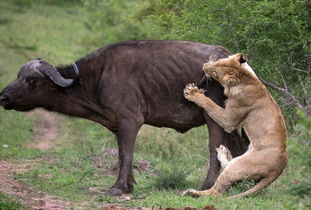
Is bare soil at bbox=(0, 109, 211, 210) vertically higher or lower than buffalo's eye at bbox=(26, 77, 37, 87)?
lower

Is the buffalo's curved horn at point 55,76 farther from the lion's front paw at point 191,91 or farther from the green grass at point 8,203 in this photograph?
the green grass at point 8,203

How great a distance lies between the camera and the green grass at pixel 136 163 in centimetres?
885

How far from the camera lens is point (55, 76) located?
35.1 feet

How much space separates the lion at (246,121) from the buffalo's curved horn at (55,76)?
1836 mm

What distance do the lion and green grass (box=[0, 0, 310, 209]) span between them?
0.26 meters

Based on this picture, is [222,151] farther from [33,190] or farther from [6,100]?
[6,100]

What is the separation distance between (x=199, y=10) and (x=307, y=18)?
1868 millimetres

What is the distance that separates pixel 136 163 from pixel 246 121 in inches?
126

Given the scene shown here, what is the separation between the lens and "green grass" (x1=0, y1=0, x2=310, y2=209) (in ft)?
29.0

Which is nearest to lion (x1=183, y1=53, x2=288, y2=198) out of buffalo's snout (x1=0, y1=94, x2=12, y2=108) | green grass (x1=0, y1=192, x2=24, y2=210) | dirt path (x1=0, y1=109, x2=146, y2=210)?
dirt path (x1=0, y1=109, x2=146, y2=210)

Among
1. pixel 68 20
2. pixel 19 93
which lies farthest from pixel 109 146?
pixel 68 20

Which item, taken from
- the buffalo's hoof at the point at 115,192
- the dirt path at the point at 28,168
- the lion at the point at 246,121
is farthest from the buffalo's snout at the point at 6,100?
the lion at the point at 246,121

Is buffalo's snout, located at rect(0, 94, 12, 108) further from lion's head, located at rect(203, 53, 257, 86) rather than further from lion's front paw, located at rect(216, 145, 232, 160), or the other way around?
lion's front paw, located at rect(216, 145, 232, 160)

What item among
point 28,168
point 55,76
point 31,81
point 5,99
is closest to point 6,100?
point 5,99
